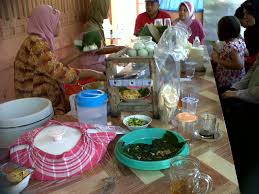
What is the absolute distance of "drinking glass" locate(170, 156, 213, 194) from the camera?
33.1 inches

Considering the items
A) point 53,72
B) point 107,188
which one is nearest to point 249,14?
point 53,72

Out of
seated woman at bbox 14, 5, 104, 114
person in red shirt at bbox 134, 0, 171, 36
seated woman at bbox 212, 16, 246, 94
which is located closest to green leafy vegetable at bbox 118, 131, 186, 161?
seated woman at bbox 14, 5, 104, 114

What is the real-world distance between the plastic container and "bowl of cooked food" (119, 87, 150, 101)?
0.49 feet

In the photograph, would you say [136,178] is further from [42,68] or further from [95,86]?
[42,68]

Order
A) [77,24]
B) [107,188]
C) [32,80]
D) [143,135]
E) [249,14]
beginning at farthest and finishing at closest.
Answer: [77,24]
[249,14]
[32,80]
[143,135]
[107,188]

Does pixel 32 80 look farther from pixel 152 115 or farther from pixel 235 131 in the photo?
pixel 235 131

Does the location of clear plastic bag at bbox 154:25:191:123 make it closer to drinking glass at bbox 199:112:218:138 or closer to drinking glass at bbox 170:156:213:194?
drinking glass at bbox 199:112:218:138

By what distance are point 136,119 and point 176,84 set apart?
1.07 ft

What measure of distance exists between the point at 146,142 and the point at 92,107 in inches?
12.0

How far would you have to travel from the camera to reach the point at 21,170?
0.91 m

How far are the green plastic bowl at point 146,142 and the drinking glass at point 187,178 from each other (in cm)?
6

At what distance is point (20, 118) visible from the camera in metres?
1.18

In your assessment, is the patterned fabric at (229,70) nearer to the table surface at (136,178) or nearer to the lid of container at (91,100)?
the table surface at (136,178)

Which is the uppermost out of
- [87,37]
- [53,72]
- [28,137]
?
[87,37]
